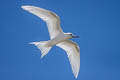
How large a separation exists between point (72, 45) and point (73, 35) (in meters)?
1.73

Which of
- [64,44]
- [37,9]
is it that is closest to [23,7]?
[37,9]

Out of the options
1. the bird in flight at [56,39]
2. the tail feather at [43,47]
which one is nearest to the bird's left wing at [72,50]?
the bird in flight at [56,39]

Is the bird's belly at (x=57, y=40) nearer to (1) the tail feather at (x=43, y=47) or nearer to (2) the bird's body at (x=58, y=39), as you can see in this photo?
(2) the bird's body at (x=58, y=39)

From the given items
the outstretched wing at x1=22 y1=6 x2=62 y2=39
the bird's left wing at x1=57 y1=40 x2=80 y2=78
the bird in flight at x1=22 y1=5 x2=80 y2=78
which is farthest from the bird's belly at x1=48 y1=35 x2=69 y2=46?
the bird's left wing at x1=57 y1=40 x2=80 y2=78

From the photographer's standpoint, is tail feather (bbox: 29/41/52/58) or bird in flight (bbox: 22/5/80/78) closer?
bird in flight (bbox: 22/5/80/78)

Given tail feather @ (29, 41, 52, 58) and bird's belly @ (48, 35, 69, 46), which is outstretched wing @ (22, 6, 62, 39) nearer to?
bird's belly @ (48, 35, 69, 46)

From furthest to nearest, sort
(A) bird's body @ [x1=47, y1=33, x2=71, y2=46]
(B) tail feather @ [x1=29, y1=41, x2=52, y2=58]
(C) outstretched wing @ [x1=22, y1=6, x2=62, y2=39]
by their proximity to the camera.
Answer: (A) bird's body @ [x1=47, y1=33, x2=71, y2=46], (B) tail feather @ [x1=29, y1=41, x2=52, y2=58], (C) outstretched wing @ [x1=22, y1=6, x2=62, y2=39]

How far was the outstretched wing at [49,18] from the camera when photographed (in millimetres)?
24497

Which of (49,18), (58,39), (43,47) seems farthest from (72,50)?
(49,18)

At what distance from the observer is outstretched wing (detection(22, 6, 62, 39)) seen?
80.4 ft

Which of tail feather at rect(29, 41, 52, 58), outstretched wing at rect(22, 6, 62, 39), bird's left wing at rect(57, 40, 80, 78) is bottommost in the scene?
bird's left wing at rect(57, 40, 80, 78)

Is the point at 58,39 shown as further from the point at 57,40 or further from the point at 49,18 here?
the point at 49,18

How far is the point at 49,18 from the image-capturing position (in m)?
25.3

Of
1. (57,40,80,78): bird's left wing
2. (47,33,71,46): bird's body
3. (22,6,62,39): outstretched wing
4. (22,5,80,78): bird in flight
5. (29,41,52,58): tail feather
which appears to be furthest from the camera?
(57,40,80,78): bird's left wing
